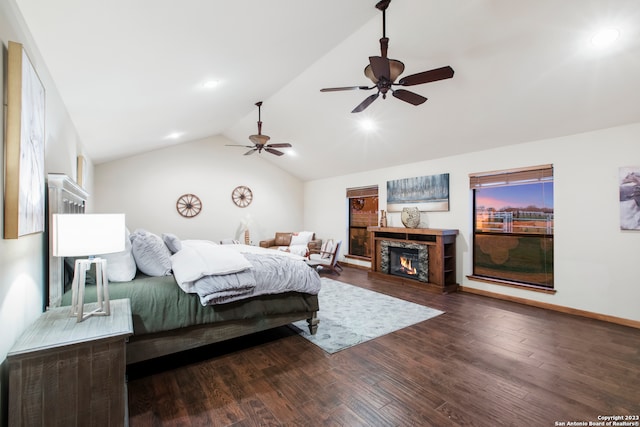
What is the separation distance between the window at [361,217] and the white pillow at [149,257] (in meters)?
5.14

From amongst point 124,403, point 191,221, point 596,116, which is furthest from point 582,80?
point 191,221

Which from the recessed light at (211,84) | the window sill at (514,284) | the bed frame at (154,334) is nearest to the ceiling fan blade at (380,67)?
the recessed light at (211,84)

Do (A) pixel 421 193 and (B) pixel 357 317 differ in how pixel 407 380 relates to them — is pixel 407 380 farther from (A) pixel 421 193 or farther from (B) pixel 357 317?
(A) pixel 421 193

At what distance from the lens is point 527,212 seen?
459 cm

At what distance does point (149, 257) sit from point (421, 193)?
191 inches

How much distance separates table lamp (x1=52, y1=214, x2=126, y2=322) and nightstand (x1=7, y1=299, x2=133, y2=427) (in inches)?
8.5

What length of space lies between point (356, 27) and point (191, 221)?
588 centimetres

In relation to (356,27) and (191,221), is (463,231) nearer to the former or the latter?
(356,27)

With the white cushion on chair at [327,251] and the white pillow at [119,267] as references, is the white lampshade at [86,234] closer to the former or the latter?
the white pillow at [119,267]

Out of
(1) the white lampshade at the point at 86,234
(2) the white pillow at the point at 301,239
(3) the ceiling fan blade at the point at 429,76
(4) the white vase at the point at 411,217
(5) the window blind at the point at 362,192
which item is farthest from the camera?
(2) the white pillow at the point at 301,239

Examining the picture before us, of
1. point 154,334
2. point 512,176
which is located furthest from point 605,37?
point 154,334

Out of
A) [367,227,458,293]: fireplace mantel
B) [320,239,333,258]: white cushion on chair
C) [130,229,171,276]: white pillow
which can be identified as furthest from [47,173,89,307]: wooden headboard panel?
[320,239,333,258]: white cushion on chair

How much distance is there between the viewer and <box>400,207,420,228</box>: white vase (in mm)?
5664

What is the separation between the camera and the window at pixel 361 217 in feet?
23.4
